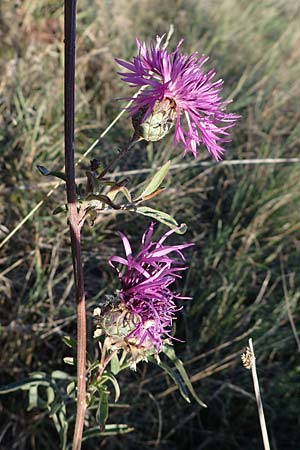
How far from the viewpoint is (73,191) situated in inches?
39.6

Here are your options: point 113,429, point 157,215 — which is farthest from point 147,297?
point 113,429

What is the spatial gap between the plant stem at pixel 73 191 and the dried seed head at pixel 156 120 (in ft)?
0.45

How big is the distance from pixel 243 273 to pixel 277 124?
949 millimetres

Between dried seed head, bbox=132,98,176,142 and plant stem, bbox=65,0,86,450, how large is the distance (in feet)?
0.45

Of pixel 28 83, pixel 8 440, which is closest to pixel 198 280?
pixel 8 440

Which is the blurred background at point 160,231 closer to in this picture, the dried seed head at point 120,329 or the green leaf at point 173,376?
the green leaf at point 173,376

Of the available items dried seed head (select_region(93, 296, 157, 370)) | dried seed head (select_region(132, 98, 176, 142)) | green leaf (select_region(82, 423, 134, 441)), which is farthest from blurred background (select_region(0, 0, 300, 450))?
dried seed head (select_region(132, 98, 176, 142))

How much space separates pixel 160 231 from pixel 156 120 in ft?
3.98

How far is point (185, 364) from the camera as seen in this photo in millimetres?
1930

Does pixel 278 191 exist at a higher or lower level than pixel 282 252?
higher

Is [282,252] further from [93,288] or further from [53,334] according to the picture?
[53,334]

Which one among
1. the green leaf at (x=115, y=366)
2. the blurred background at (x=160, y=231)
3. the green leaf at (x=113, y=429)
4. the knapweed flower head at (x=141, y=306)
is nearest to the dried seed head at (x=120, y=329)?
the knapweed flower head at (x=141, y=306)

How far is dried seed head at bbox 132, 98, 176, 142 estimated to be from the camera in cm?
103

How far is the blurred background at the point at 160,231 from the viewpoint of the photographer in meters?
1.91
